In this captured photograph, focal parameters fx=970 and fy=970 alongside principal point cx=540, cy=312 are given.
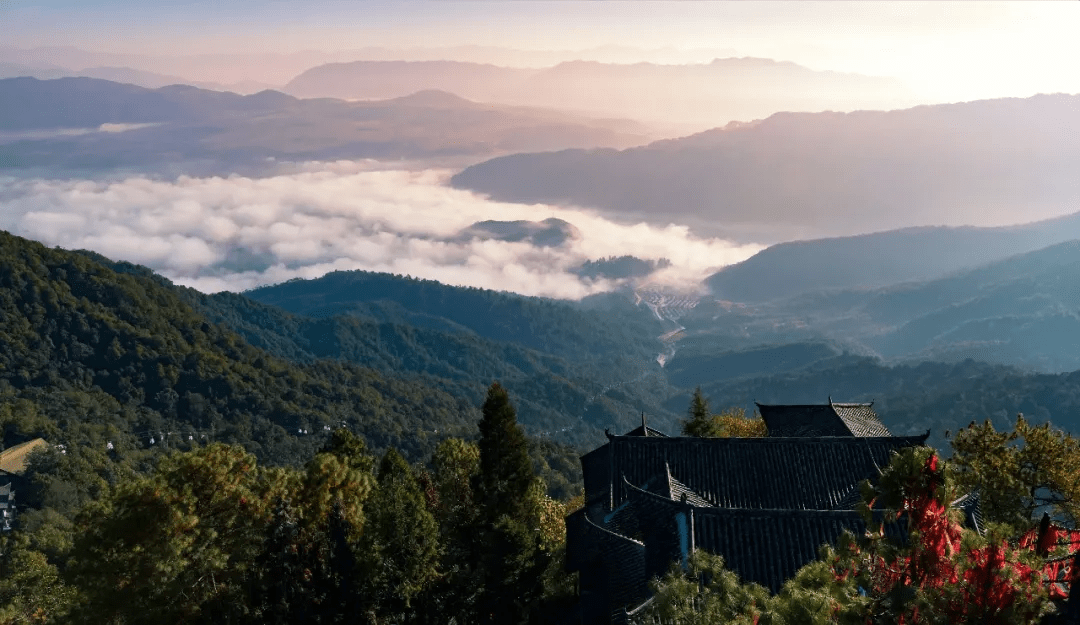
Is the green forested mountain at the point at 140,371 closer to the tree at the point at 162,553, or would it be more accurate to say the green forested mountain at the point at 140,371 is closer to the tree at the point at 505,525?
the tree at the point at 162,553

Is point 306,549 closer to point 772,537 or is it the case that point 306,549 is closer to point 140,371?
point 772,537

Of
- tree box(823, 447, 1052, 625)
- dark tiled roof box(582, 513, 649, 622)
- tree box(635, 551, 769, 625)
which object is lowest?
dark tiled roof box(582, 513, 649, 622)

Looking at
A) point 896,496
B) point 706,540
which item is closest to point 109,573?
point 706,540

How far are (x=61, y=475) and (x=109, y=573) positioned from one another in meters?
77.6

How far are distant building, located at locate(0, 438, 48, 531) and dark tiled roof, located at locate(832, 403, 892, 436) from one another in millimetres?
76850

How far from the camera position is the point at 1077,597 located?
44.0 feet

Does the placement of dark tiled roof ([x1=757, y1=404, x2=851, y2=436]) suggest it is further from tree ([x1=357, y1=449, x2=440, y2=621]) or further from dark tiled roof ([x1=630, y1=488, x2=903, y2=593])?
tree ([x1=357, y1=449, x2=440, y2=621])

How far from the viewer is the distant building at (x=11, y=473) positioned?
97.2 meters

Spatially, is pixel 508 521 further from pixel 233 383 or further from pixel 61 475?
pixel 233 383

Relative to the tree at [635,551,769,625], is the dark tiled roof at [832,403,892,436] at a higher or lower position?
lower

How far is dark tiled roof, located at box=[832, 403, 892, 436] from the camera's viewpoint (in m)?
52.5

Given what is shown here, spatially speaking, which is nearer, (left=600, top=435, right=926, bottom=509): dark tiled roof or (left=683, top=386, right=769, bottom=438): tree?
(left=600, top=435, right=926, bottom=509): dark tiled roof

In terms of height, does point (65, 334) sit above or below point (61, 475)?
above

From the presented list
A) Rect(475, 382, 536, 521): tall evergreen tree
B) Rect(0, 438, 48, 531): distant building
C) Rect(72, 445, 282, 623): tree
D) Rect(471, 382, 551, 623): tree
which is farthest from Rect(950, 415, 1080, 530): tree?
Rect(0, 438, 48, 531): distant building
